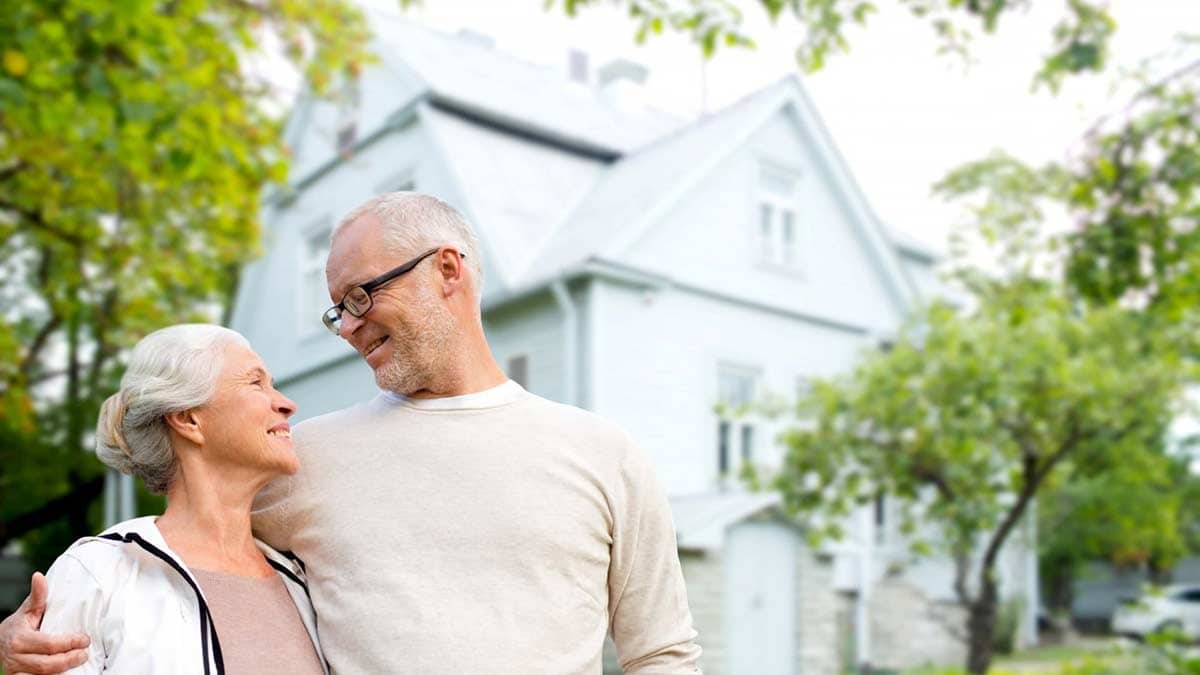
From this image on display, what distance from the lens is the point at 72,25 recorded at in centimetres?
745

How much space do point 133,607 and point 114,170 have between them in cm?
1078

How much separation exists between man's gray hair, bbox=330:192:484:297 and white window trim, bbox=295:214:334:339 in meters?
15.6

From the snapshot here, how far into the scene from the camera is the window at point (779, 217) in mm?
16203

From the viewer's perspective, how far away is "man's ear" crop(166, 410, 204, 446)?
229 centimetres

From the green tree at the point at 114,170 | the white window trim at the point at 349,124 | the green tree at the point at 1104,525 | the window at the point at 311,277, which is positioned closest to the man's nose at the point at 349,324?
the green tree at the point at 114,170

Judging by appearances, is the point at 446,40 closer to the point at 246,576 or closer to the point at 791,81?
the point at 791,81

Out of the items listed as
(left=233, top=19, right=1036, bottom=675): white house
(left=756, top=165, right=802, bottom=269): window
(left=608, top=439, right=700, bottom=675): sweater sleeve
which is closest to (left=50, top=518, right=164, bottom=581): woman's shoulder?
(left=608, top=439, right=700, bottom=675): sweater sleeve

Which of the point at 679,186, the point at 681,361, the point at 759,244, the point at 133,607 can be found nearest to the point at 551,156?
the point at 679,186

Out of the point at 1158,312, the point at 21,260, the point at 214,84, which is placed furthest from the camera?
the point at 21,260

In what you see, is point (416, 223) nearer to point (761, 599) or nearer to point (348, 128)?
point (761, 599)

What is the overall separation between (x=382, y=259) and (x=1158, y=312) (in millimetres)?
7955

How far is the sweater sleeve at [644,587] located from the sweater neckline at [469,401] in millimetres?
260

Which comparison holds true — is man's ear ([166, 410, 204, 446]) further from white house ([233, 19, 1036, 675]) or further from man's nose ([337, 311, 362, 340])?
white house ([233, 19, 1036, 675])

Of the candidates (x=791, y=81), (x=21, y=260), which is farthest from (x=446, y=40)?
(x=21, y=260)
